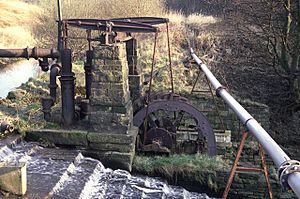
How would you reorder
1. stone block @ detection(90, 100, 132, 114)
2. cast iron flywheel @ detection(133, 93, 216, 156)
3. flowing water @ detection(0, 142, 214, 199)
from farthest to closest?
cast iron flywheel @ detection(133, 93, 216, 156) < stone block @ detection(90, 100, 132, 114) < flowing water @ detection(0, 142, 214, 199)

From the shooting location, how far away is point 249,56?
51.0ft

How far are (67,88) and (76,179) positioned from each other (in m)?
2.02

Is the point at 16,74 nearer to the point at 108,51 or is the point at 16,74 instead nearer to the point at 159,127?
the point at 159,127

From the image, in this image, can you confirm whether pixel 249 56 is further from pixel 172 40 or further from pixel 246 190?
pixel 246 190

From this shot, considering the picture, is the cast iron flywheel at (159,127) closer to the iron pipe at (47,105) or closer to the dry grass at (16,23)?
the iron pipe at (47,105)

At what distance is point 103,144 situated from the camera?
693cm

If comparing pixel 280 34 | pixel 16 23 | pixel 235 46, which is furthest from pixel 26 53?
pixel 16 23

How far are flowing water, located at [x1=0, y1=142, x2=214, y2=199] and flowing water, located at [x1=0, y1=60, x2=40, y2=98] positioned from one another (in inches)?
400

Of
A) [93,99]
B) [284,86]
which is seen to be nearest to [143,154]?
[93,99]

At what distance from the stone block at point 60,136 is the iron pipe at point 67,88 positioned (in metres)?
0.46

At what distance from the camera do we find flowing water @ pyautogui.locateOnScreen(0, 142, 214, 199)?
18.3ft

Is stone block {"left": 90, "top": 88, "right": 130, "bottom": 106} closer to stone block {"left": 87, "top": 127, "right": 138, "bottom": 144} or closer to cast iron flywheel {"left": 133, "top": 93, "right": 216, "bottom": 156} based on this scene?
stone block {"left": 87, "top": 127, "right": 138, "bottom": 144}

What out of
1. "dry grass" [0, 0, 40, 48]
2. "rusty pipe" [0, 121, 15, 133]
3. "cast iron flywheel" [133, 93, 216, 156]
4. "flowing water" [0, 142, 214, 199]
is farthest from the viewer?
"dry grass" [0, 0, 40, 48]

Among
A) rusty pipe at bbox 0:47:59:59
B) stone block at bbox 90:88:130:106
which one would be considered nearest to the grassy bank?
stone block at bbox 90:88:130:106
